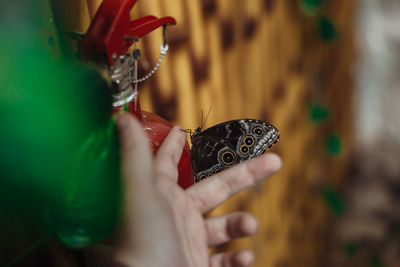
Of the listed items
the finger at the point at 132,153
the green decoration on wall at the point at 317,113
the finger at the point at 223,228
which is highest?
the finger at the point at 132,153

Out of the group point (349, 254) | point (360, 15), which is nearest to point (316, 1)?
point (360, 15)

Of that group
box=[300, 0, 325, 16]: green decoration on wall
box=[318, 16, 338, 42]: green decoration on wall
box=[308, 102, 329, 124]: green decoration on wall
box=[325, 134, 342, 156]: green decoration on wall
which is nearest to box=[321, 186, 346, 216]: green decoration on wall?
box=[325, 134, 342, 156]: green decoration on wall

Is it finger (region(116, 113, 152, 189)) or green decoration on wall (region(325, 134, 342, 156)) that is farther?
green decoration on wall (region(325, 134, 342, 156))

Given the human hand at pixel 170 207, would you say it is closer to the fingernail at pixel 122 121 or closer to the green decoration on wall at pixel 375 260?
the fingernail at pixel 122 121

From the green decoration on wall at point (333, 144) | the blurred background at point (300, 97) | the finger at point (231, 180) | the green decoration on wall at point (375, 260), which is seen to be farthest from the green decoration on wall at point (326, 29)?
the green decoration on wall at point (375, 260)

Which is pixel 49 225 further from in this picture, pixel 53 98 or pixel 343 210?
pixel 343 210

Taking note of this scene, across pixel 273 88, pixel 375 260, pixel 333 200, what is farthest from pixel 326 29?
pixel 375 260

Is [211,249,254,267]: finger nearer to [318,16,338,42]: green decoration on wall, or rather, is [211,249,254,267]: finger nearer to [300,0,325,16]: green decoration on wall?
[300,0,325,16]: green decoration on wall
